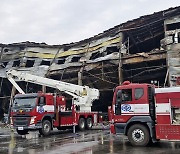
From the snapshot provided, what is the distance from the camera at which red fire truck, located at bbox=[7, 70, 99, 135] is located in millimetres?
15992

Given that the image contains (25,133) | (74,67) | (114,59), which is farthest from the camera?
(74,67)

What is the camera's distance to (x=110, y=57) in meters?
23.9

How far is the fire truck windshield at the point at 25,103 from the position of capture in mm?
16164

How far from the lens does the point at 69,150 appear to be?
1009cm

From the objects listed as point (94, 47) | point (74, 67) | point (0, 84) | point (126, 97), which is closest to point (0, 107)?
point (0, 84)

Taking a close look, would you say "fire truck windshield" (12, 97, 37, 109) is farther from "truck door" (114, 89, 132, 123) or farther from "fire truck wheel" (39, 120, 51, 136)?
"truck door" (114, 89, 132, 123)

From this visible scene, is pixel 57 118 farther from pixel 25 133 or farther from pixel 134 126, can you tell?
pixel 134 126

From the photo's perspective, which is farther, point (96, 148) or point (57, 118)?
point (57, 118)

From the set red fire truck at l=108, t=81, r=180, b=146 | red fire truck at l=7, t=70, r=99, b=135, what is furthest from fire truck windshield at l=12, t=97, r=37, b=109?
red fire truck at l=108, t=81, r=180, b=146

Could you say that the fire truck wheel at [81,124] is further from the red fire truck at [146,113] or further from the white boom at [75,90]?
the red fire truck at [146,113]

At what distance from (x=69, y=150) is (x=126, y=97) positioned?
317 centimetres

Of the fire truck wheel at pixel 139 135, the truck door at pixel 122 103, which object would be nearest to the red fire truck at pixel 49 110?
the truck door at pixel 122 103

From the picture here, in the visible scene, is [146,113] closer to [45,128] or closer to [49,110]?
[45,128]

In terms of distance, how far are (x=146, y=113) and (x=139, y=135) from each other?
894 millimetres
